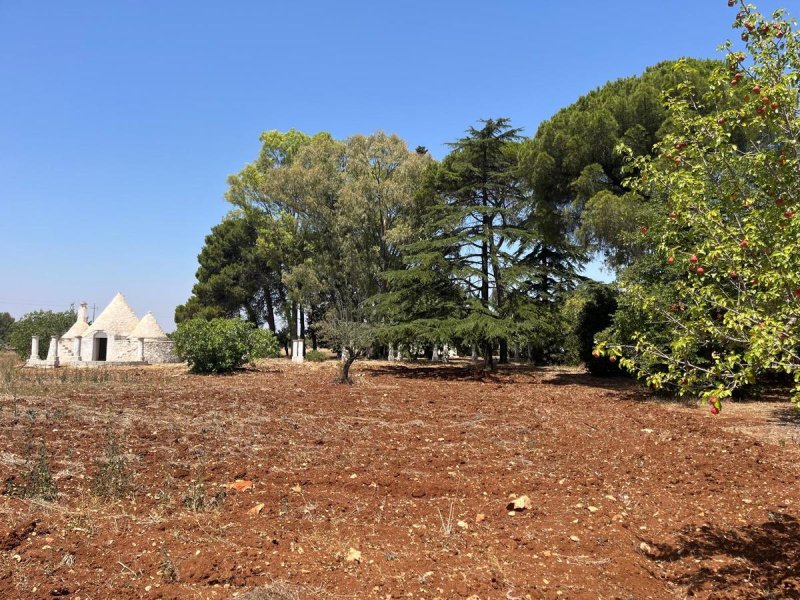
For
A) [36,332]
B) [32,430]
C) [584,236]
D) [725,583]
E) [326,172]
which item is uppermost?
[326,172]

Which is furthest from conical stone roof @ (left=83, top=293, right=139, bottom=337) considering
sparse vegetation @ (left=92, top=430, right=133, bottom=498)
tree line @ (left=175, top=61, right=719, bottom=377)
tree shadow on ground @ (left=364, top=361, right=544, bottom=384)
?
sparse vegetation @ (left=92, top=430, right=133, bottom=498)

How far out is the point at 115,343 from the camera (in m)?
29.8

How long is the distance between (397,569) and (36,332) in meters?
39.2

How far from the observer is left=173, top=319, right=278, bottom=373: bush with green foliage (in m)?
20.7

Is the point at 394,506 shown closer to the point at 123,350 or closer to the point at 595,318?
the point at 595,318

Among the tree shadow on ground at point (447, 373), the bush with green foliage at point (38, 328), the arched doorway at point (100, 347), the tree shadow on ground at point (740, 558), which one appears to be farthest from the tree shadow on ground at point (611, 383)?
the bush with green foliage at point (38, 328)

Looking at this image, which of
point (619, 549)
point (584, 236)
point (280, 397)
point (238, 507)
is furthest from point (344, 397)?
point (584, 236)

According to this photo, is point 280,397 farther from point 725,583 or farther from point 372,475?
point 725,583

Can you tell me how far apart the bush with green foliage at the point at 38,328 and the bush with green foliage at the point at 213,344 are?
1859cm

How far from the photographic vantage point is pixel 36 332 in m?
35.1

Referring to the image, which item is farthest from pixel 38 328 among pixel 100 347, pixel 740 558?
pixel 740 558

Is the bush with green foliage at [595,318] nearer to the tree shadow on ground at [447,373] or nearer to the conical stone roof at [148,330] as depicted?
the tree shadow on ground at [447,373]

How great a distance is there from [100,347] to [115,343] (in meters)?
1.63

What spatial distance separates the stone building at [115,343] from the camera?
97.4 ft
